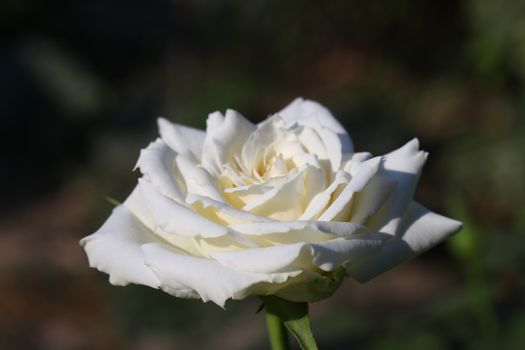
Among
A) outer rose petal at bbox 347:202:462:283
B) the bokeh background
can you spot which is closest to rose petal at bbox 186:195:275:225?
outer rose petal at bbox 347:202:462:283

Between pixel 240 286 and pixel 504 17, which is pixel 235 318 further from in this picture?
pixel 504 17

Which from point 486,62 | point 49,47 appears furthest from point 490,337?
point 49,47

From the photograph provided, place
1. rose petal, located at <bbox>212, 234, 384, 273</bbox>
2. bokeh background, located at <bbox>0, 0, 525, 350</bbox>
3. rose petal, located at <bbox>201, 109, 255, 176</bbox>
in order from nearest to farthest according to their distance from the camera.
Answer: rose petal, located at <bbox>212, 234, 384, 273</bbox>
rose petal, located at <bbox>201, 109, 255, 176</bbox>
bokeh background, located at <bbox>0, 0, 525, 350</bbox>

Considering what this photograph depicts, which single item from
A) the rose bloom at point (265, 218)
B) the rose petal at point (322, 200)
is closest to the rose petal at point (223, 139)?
the rose bloom at point (265, 218)

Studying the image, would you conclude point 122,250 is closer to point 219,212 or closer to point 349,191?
point 219,212

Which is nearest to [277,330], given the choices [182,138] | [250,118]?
[182,138]

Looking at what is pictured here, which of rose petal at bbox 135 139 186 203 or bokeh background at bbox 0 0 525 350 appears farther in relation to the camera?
bokeh background at bbox 0 0 525 350

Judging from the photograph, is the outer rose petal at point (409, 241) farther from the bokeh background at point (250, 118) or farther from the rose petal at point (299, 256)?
the bokeh background at point (250, 118)

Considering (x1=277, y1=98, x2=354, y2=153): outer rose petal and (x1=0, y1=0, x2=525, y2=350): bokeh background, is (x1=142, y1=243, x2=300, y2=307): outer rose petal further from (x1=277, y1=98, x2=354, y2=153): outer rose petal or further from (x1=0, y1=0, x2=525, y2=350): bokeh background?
(x1=0, y1=0, x2=525, y2=350): bokeh background
